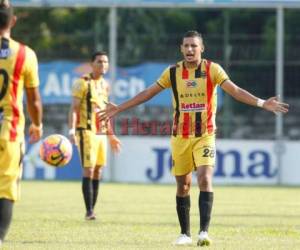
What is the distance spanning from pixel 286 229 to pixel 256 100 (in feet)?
9.27

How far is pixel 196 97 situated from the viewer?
11.6 meters

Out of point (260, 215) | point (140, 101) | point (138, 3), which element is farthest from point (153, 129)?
point (140, 101)

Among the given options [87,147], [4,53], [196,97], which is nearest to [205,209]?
[196,97]

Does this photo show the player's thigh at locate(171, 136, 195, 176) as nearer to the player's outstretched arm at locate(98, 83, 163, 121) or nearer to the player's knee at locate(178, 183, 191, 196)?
the player's knee at locate(178, 183, 191, 196)

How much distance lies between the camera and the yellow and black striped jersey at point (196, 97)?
11539 mm

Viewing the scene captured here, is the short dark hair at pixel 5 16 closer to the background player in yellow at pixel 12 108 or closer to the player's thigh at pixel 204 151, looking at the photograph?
the background player in yellow at pixel 12 108

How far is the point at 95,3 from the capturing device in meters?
28.5

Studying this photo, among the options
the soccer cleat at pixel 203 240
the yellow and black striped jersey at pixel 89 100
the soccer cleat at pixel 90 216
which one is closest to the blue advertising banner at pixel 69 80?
the yellow and black striped jersey at pixel 89 100

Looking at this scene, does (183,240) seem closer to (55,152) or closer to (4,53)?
(4,53)

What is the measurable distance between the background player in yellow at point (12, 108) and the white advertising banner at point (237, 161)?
61.4 ft

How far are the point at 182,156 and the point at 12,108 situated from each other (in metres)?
3.11

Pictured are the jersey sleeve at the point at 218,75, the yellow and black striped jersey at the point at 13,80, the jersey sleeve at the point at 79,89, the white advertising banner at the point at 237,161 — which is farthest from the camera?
the white advertising banner at the point at 237,161

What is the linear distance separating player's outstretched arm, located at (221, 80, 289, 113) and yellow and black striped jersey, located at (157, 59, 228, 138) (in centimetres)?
15

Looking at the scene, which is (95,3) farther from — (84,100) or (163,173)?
(84,100)
